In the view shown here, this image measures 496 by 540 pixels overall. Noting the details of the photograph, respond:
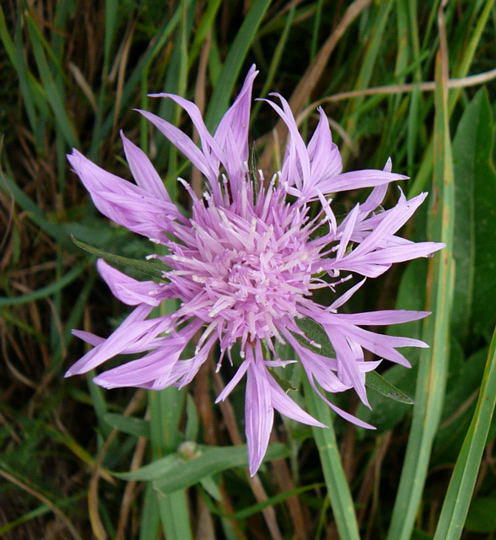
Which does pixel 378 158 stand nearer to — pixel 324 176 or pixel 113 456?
pixel 324 176

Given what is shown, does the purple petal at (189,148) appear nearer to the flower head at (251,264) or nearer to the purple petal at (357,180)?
the flower head at (251,264)

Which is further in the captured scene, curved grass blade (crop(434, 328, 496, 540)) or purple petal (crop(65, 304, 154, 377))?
curved grass blade (crop(434, 328, 496, 540))

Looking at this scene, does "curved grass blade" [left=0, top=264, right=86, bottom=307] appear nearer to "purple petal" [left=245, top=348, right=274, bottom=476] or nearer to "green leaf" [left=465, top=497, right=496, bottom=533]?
"purple petal" [left=245, top=348, right=274, bottom=476]

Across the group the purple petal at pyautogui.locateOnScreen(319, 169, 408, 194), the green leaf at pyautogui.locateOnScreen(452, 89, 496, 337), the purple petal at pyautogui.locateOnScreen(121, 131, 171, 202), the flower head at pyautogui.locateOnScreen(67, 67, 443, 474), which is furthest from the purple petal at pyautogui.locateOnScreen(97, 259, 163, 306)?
the green leaf at pyautogui.locateOnScreen(452, 89, 496, 337)

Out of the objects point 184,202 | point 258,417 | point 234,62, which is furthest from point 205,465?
point 234,62

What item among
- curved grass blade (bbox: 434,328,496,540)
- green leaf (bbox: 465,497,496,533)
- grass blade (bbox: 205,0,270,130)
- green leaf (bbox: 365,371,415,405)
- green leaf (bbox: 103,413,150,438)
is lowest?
green leaf (bbox: 465,497,496,533)

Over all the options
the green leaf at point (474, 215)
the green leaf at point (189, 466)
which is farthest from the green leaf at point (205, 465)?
the green leaf at point (474, 215)

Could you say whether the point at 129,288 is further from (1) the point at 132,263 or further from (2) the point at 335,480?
(2) the point at 335,480
